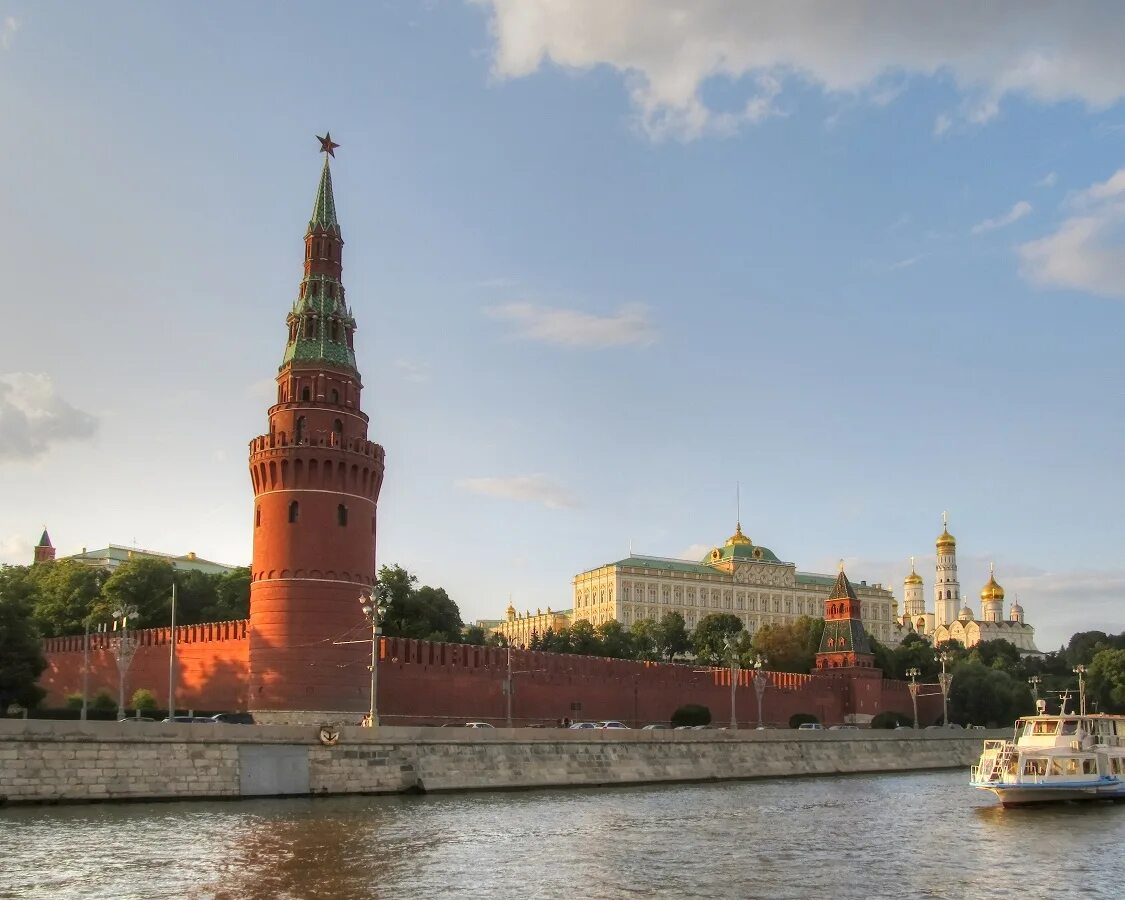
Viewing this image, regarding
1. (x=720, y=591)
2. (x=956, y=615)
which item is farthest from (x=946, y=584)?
(x=720, y=591)

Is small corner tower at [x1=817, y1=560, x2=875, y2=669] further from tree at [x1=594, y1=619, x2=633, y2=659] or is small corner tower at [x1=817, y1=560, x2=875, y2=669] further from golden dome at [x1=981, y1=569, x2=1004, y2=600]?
golden dome at [x1=981, y1=569, x2=1004, y2=600]

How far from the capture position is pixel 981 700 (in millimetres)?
84125

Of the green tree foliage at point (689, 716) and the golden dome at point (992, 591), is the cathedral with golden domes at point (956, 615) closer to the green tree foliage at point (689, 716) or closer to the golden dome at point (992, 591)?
the golden dome at point (992, 591)

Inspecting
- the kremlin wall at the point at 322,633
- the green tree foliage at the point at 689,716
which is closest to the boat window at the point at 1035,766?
the kremlin wall at the point at 322,633

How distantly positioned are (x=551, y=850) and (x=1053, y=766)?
67.7 feet

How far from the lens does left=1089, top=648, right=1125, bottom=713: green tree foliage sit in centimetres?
9106

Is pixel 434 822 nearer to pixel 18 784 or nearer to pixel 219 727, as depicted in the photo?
pixel 219 727

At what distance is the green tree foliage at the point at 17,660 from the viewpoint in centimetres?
5103

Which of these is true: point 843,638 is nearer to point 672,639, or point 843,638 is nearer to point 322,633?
point 672,639

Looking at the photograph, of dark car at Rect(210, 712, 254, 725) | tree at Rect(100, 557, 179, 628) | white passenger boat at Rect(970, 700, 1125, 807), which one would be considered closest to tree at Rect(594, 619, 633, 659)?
tree at Rect(100, 557, 179, 628)

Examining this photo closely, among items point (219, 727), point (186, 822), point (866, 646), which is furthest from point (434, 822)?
point (866, 646)

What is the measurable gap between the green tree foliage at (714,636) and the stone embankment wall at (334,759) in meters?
51.0

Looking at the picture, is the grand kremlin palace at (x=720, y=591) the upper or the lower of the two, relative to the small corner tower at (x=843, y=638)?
upper

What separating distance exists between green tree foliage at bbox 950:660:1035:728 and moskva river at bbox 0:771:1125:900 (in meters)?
46.3
